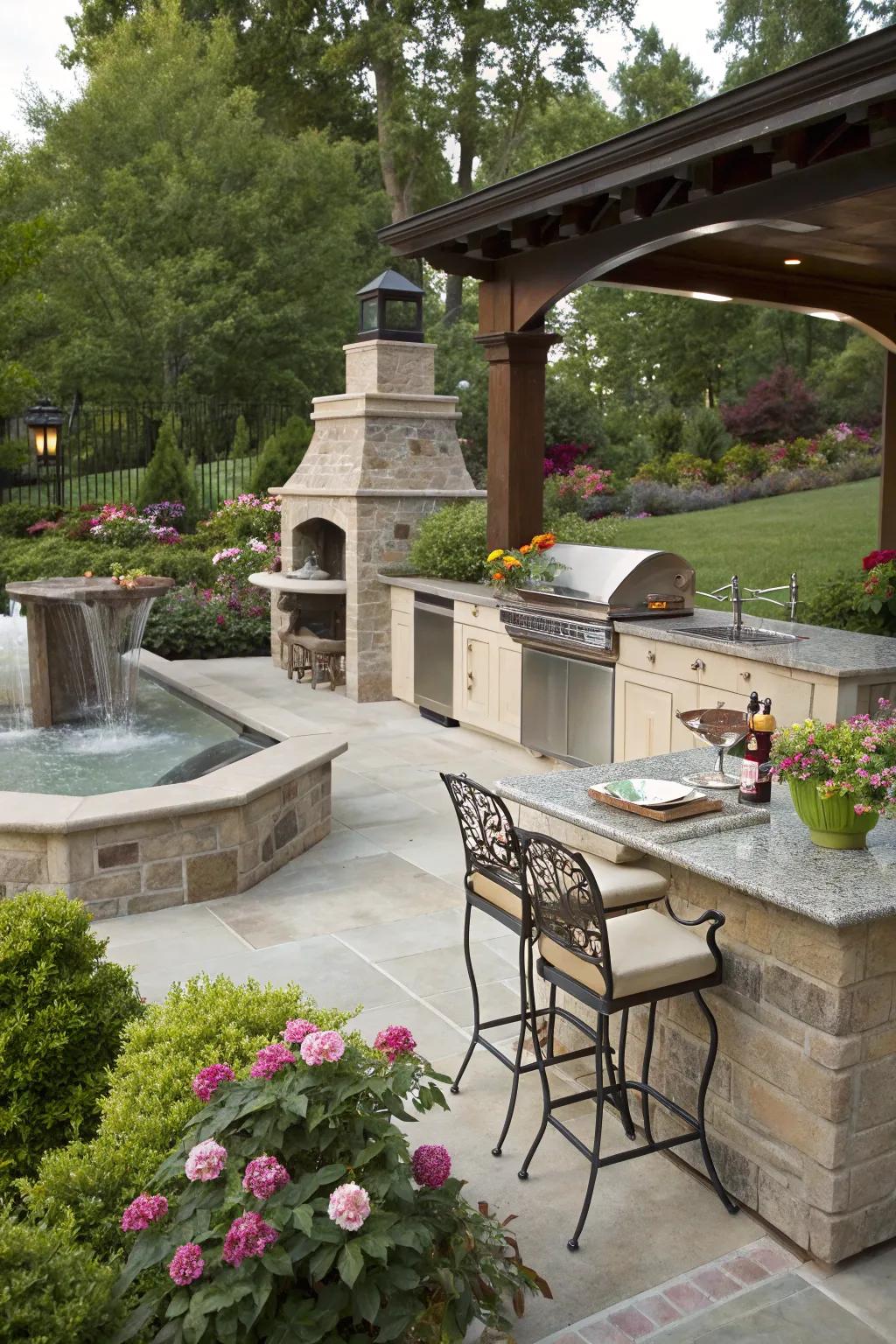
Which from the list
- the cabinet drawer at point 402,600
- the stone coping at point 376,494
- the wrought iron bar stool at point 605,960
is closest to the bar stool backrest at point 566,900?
the wrought iron bar stool at point 605,960

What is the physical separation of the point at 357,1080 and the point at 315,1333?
0.46 meters

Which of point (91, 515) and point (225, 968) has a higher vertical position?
point (91, 515)

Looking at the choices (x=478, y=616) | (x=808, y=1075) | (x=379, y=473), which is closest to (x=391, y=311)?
(x=379, y=473)

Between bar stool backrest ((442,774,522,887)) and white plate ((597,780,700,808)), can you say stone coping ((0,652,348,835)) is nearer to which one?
bar stool backrest ((442,774,522,887))

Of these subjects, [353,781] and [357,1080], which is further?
[353,781]

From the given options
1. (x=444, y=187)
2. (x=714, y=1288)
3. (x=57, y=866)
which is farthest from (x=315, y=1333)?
(x=444, y=187)

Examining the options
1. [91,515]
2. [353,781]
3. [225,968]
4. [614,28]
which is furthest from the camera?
[614,28]

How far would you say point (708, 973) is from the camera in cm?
340

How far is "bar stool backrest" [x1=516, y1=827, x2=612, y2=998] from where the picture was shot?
3.21m

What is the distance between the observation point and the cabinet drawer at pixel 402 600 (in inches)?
407

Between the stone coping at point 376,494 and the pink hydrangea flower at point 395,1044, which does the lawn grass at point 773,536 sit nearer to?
the stone coping at point 376,494

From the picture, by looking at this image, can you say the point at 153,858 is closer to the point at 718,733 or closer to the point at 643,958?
the point at 718,733

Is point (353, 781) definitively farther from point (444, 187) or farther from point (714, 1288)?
point (444, 187)

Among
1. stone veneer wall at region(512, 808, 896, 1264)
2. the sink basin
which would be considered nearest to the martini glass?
stone veneer wall at region(512, 808, 896, 1264)
